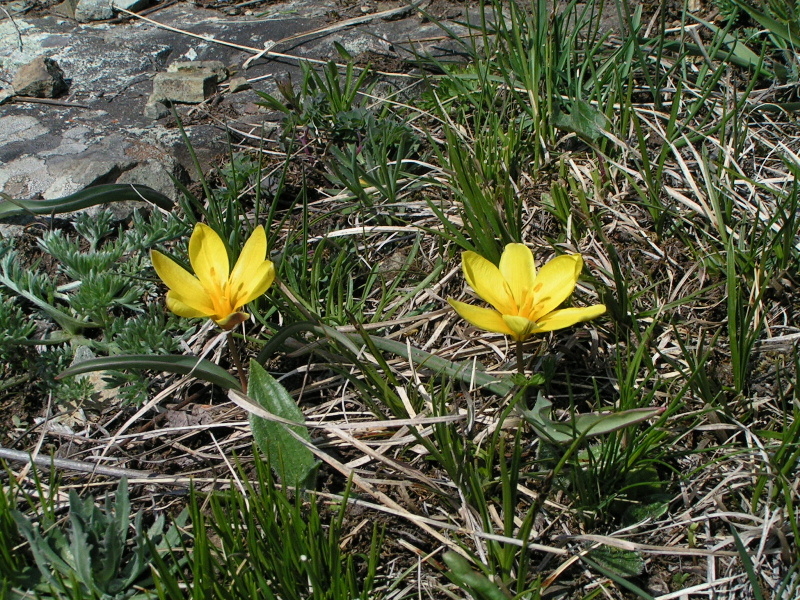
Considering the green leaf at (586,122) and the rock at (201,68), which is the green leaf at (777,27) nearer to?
the green leaf at (586,122)

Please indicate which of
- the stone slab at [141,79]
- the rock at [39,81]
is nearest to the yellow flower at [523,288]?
the stone slab at [141,79]

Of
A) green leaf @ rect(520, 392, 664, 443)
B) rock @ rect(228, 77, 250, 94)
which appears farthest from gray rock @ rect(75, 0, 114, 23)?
green leaf @ rect(520, 392, 664, 443)

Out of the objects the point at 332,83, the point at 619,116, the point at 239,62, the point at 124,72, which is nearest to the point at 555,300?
the point at 619,116

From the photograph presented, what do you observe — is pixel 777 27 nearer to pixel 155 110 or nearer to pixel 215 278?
pixel 215 278

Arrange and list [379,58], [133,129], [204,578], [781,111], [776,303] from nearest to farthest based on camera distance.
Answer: [204,578] < [776,303] < [781,111] < [133,129] < [379,58]

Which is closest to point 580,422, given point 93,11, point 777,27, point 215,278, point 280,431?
point 280,431

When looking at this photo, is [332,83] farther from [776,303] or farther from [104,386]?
[776,303]
